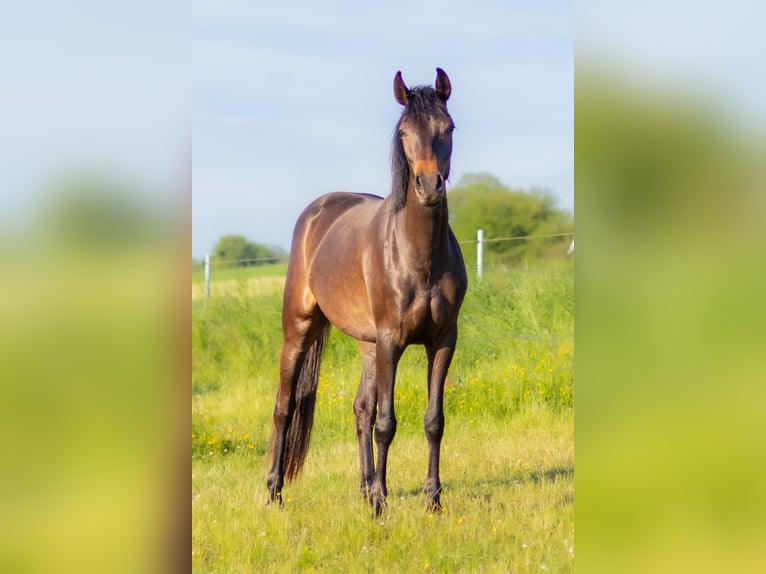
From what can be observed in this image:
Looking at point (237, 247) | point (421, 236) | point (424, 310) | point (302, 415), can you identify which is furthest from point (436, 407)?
point (237, 247)

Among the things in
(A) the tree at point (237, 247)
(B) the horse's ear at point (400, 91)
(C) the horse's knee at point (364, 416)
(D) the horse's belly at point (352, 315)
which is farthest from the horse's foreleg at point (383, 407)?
(A) the tree at point (237, 247)

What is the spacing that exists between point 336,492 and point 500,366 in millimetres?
3704

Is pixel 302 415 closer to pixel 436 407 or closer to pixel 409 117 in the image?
pixel 436 407

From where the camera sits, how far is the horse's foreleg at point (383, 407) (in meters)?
5.03

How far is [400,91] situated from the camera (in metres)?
4.74

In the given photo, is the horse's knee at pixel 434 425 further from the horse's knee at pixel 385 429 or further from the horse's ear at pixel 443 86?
the horse's ear at pixel 443 86

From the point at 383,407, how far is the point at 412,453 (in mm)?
1865

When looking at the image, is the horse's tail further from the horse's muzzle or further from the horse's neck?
the horse's muzzle

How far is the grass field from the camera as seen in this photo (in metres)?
4.32
